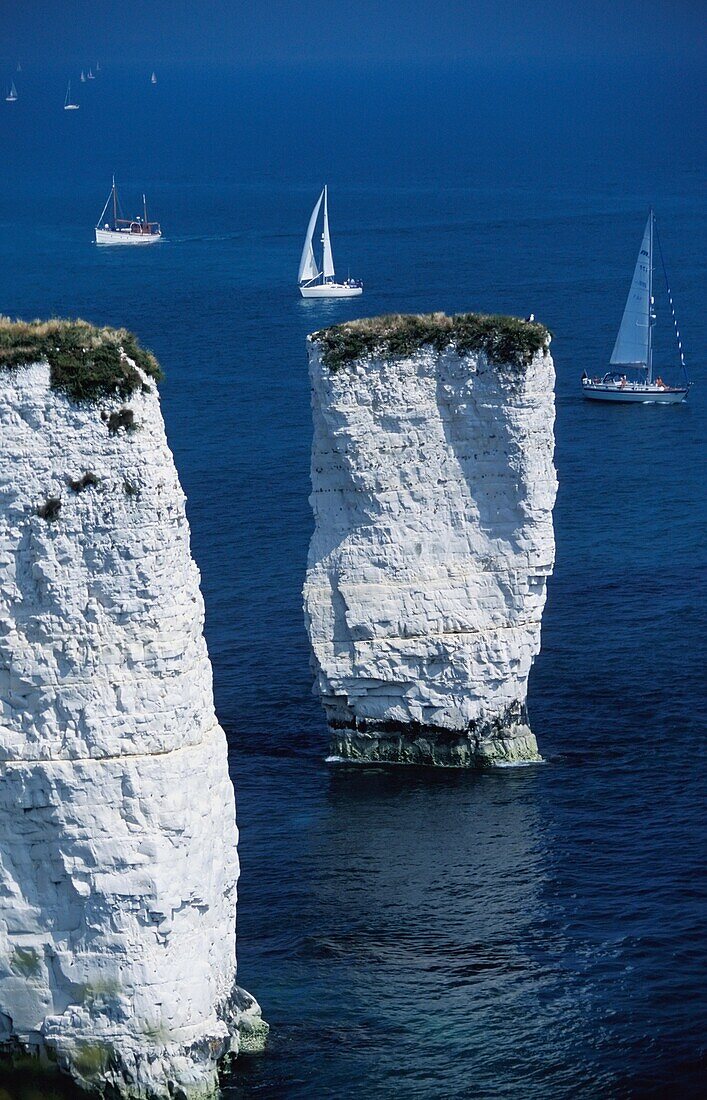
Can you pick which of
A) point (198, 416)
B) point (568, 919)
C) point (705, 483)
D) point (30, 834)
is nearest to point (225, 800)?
point (30, 834)

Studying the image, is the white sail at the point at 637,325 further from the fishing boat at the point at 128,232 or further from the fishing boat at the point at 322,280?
the fishing boat at the point at 128,232

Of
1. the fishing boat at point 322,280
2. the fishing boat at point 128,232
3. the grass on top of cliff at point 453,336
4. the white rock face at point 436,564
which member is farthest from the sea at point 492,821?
the fishing boat at point 128,232

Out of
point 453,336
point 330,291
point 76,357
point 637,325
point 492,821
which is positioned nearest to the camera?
point 76,357

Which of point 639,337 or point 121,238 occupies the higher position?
A: point 121,238

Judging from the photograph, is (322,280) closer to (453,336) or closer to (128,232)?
(128,232)

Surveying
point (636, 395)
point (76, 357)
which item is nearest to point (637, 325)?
point (636, 395)

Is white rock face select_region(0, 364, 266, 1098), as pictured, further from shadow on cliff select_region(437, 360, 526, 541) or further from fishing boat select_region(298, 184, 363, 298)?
fishing boat select_region(298, 184, 363, 298)

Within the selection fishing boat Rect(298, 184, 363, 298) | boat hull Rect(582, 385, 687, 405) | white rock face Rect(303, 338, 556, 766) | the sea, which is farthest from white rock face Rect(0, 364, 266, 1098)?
fishing boat Rect(298, 184, 363, 298)

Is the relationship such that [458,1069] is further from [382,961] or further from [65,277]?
[65,277]
